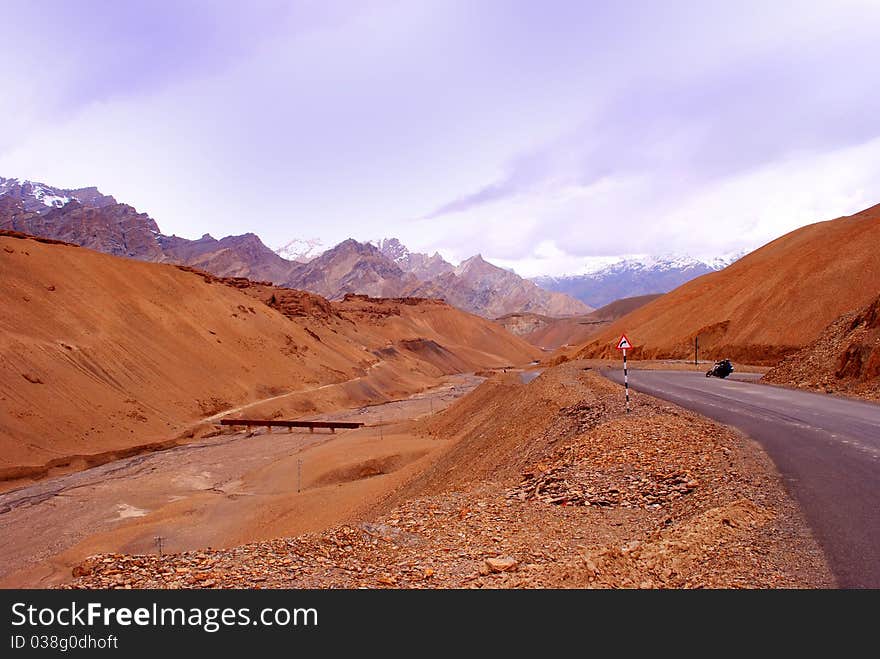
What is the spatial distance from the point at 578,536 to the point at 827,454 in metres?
6.16

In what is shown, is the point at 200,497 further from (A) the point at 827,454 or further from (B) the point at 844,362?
(B) the point at 844,362

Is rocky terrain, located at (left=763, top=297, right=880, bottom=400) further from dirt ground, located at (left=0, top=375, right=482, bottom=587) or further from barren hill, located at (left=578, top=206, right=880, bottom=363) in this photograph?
barren hill, located at (left=578, top=206, right=880, bottom=363)

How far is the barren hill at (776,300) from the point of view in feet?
144

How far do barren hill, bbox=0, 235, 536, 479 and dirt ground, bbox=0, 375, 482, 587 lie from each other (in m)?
3.42

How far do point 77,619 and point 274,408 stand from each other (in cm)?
4554

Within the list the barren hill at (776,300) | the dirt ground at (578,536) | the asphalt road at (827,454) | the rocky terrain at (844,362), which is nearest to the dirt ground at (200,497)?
the dirt ground at (578,536)

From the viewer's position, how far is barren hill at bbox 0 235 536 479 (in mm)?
31922

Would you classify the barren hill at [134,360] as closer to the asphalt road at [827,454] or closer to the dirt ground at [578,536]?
the dirt ground at [578,536]

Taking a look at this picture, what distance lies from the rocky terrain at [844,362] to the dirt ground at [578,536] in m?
11.0

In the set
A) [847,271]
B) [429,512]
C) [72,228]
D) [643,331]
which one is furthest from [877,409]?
[72,228]

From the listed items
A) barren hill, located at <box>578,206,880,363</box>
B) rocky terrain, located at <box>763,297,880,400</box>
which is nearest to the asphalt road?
rocky terrain, located at <box>763,297,880,400</box>

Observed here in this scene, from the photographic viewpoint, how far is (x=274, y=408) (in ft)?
160

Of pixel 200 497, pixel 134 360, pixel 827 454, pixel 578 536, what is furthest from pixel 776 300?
pixel 134 360

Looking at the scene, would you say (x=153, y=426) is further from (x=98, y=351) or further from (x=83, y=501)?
(x=83, y=501)
